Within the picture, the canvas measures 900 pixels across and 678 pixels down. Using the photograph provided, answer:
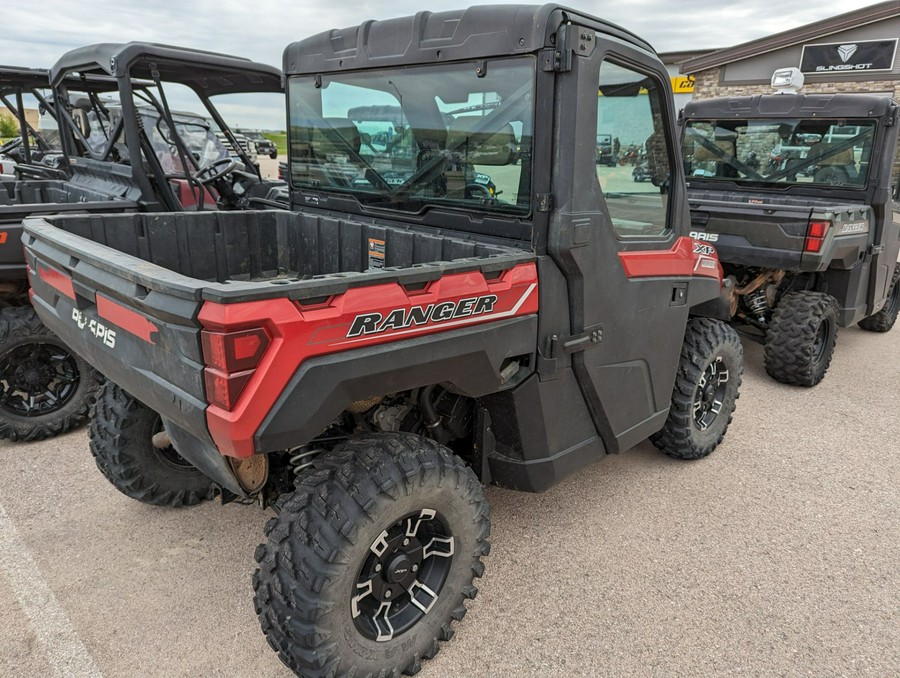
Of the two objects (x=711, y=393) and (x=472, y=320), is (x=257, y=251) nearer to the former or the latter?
(x=472, y=320)

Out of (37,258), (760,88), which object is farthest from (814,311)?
(760,88)

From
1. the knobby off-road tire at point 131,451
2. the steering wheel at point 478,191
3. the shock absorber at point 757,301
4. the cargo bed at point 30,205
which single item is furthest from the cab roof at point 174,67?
the shock absorber at point 757,301

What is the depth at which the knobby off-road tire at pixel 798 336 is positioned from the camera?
16.1 ft

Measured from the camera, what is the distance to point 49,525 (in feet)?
10.1

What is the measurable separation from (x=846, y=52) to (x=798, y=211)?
14.6 m

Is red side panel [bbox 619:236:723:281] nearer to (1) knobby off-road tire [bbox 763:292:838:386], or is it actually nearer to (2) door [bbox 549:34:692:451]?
(2) door [bbox 549:34:692:451]

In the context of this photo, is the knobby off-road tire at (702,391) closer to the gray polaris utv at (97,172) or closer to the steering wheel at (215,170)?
the gray polaris utv at (97,172)

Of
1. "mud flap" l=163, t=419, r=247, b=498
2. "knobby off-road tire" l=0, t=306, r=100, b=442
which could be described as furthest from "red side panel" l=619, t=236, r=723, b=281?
"knobby off-road tire" l=0, t=306, r=100, b=442

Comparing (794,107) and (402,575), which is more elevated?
(794,107)

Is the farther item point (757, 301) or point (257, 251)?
point (757, 301)

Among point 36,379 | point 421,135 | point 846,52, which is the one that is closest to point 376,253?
point 421,135

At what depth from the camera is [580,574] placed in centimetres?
282

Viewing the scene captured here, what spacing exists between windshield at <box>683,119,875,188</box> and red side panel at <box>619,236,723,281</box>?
2.61 metres

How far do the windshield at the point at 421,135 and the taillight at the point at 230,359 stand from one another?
1.21m
